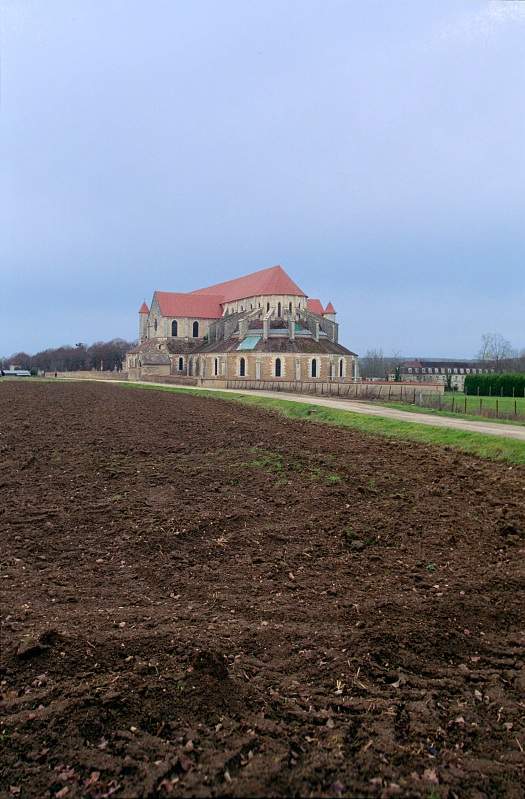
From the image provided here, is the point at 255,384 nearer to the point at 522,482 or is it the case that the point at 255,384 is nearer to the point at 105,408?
the point at 105,408

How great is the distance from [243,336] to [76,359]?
106 m

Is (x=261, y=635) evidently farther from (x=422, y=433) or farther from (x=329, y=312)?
(x=329, y=312)

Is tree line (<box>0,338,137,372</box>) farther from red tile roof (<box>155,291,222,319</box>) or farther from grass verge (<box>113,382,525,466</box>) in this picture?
grass verge (<box>113,382,525,466</box>)

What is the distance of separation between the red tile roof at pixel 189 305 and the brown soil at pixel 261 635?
257 ft

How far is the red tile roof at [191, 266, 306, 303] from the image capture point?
7906cm

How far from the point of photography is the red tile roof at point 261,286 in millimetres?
79062

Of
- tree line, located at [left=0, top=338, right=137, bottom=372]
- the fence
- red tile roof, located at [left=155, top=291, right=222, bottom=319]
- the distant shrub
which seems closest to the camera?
the fence

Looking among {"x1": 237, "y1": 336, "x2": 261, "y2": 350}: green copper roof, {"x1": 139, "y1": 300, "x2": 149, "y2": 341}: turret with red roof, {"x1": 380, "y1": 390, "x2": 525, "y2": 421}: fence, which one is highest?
{"x1": 139, "y1": 300, "x2": 149, "y2": 341}: turret with red roof

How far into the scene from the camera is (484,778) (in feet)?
13.7

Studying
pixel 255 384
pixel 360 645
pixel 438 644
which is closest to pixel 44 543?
pixel 360 645

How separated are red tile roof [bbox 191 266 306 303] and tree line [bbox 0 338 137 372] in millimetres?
58997

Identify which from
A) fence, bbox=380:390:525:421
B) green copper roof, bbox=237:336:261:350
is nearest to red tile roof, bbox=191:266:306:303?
green copper roof, bbox=237:336:261:350

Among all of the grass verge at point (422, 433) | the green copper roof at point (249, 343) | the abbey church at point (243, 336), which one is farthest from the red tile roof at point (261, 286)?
the grass verge at point (422, 433)

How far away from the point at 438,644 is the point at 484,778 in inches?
72.7
